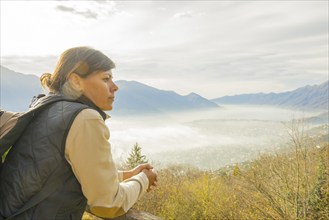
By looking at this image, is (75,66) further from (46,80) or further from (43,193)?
(43,193)

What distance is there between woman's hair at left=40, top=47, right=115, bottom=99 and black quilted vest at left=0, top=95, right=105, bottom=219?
0.13 m

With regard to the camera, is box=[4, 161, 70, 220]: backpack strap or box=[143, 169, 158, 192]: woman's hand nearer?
box=[4, 161, 70, 220]: backpack strap

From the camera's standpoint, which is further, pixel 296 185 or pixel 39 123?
pixel 296 185

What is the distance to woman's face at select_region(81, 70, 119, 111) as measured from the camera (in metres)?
1.53

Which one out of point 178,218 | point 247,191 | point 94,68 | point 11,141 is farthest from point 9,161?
point 178,218

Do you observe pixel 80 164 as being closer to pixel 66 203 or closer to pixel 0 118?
pixel 66 203

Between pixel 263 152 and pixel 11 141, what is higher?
pixel 11 141

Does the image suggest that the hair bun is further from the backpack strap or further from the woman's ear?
the backpack strap

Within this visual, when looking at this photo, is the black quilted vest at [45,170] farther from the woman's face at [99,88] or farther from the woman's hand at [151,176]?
the woman's hand at [151,176]

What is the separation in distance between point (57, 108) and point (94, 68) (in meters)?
0.27

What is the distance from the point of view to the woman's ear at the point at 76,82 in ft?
5.02

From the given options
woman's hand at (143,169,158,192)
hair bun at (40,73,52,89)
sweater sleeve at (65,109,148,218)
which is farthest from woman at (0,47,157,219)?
woman's hand at (143,169,158,192)

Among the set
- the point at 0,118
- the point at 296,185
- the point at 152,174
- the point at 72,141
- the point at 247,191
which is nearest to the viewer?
the point at 72,141

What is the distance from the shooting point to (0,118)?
171cm
